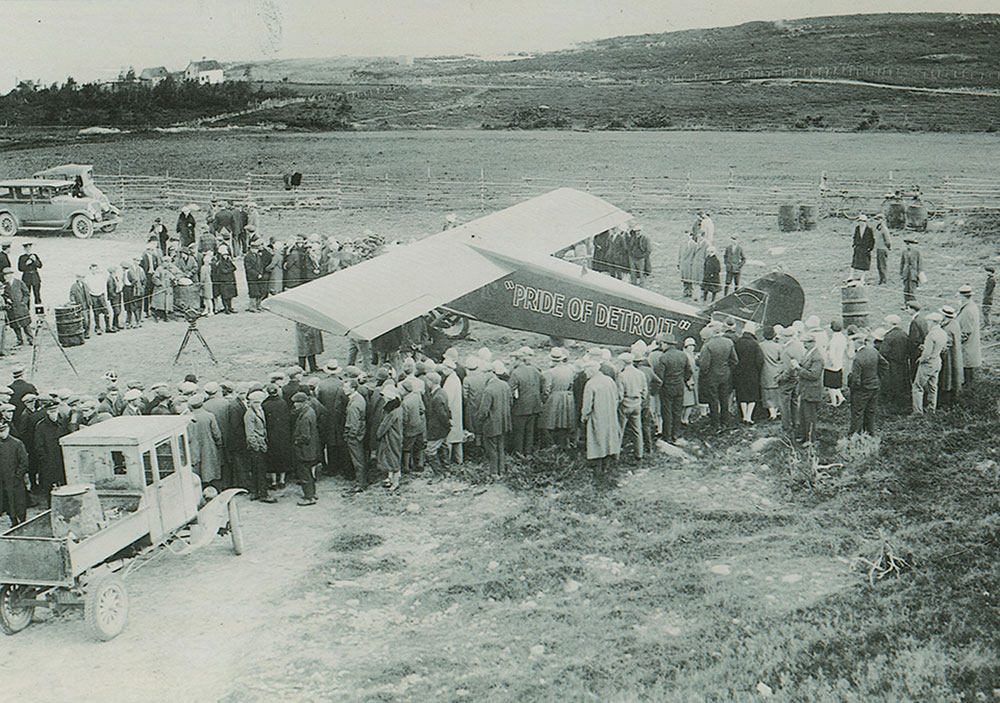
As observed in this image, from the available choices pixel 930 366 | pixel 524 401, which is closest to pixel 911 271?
pixel 930 366

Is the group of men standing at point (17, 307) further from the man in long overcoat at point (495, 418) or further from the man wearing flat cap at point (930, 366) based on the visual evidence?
the man wearing flat cap at point (930, 366)

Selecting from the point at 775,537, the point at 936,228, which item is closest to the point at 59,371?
the point at 775,537

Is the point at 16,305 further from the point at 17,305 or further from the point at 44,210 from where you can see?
the point at 44,210

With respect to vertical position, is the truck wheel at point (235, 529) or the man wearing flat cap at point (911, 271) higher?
the man wearing flat cap at point (911, 271)

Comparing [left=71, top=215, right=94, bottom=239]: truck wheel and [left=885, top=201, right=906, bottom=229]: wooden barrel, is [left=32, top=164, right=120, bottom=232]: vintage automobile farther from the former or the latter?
[left=885, top=201, right=906, bottom=229]: wooden barrel

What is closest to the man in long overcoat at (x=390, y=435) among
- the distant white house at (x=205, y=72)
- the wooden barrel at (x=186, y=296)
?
the wooden barrel at (x=186, y=296)

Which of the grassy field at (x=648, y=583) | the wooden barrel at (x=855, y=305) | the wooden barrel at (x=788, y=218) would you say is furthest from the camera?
the wooden barrel at (x=788, y=218)

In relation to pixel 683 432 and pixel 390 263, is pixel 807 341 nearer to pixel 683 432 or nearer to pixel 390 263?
pixel 683 432
